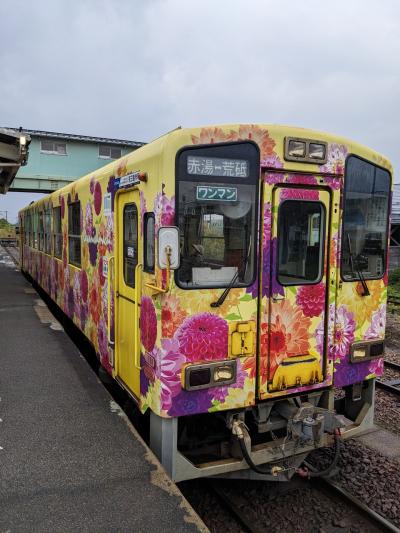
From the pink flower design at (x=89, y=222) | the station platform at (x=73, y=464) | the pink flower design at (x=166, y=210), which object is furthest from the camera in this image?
the pink flower design at (x=89, y=222)

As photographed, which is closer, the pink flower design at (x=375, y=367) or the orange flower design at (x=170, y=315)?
the orange flower design at (x=170, y=315)

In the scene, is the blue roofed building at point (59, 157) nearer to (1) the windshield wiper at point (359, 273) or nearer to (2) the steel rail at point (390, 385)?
(2) the steel rail at point (390, 385)

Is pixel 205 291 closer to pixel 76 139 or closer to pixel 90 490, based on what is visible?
pixel 90 490

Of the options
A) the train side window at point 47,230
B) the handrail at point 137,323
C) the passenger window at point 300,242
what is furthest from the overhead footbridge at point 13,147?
the passenger window at point 300,242

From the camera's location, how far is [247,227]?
3.38 m

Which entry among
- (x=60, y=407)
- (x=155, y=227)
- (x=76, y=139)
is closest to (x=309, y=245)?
(x=155, y=227)

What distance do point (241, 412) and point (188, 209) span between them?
1.66m

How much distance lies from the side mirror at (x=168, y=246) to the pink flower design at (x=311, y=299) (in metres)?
1.16

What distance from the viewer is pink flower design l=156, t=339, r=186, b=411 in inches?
125

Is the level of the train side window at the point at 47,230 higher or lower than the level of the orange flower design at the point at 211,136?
lower

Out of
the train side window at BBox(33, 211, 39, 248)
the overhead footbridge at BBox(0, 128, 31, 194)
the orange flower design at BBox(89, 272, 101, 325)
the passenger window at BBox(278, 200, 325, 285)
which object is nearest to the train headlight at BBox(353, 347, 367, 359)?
the passenger window at BBox(278, 200, 325, 285)

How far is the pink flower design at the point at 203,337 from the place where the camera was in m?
3.21

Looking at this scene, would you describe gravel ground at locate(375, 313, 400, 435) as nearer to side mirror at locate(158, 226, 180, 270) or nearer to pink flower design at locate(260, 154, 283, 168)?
pink flower design at locate(260, 154, 283, 168)

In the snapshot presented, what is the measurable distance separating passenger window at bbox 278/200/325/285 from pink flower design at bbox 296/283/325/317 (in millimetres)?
58
